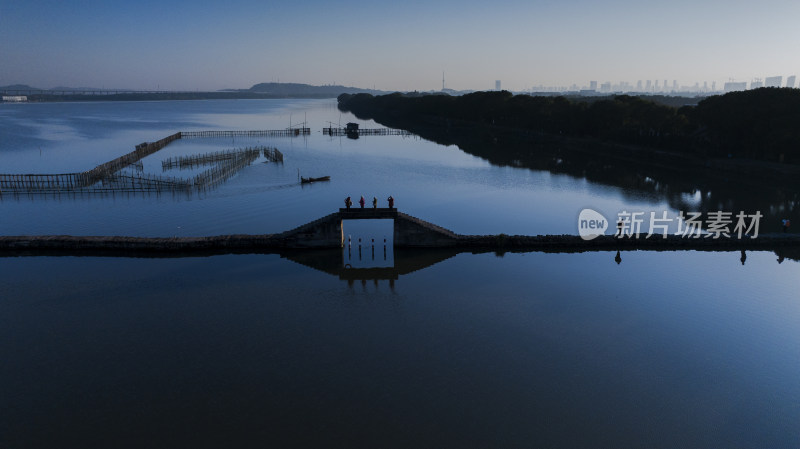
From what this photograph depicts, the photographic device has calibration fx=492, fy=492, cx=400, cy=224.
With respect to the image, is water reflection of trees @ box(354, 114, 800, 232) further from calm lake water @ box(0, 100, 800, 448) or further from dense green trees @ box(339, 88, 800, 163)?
calm lake water @ box(0, 100, 800, 448)

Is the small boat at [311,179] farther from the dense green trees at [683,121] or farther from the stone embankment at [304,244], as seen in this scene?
the dense green trees at [683,121]

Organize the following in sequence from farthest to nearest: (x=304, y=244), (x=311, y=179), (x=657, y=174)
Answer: (x=657, y=174)
(x=311, y=179)
(x=304, y=244)

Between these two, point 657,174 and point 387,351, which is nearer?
point 387,351

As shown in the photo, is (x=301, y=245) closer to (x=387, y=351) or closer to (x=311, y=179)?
(x=387, y=351)

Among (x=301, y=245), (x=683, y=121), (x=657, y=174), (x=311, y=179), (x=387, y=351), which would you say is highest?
(x=683, y=121)

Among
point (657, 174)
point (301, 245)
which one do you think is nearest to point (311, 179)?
point (301, 245)

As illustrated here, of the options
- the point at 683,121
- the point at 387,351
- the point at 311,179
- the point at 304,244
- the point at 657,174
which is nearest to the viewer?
the point at 387,351

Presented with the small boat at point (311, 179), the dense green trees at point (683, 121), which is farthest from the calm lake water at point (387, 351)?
the dense green trees at point (683, 121)
